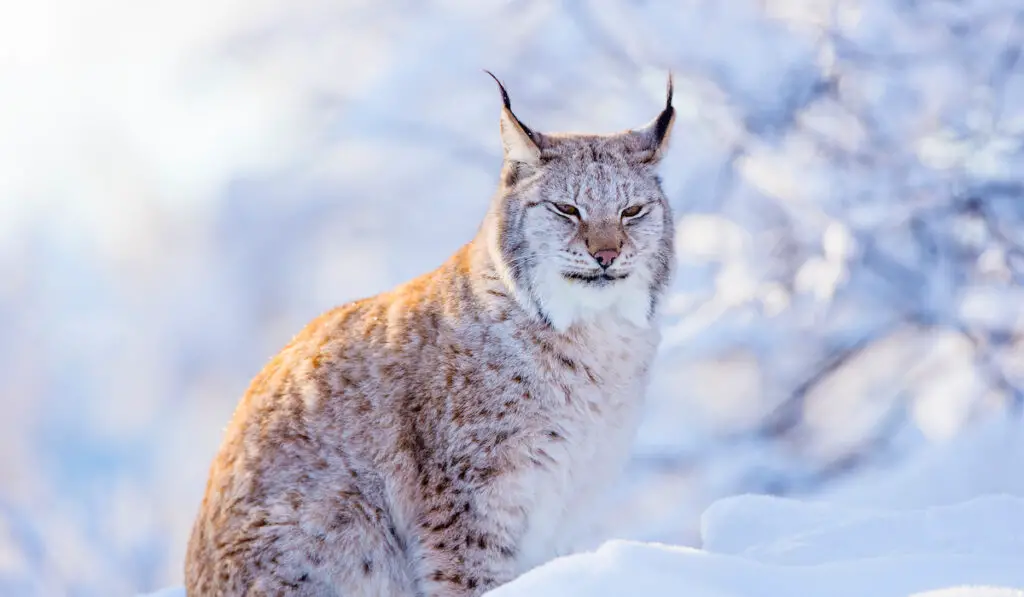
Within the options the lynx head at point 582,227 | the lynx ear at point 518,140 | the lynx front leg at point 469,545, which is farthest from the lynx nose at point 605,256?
the lynx front leg at point 469,545

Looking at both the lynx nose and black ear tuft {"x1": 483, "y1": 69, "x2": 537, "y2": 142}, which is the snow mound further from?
black ear tuft {"x1": 483, "y1": 69, "x2": 537, "y2": 142}

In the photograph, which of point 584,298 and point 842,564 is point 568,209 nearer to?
point 584,298

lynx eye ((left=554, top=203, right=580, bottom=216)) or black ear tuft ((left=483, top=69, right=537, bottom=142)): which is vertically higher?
black ear tuft ((left=483, top=69, right=537, bottom=142))

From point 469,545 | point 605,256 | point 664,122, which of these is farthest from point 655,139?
point 469,545

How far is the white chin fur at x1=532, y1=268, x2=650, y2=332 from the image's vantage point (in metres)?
3.53

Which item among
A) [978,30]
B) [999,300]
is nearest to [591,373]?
[999,300]

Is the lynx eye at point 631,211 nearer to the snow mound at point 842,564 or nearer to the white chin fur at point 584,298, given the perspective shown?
the white chin fur at point 584,298

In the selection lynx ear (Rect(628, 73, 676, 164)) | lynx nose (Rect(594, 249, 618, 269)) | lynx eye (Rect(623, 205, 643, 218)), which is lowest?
lynx nose (Rect(594, 249, 618, 269))

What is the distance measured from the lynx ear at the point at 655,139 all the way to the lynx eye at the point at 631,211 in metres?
0.19

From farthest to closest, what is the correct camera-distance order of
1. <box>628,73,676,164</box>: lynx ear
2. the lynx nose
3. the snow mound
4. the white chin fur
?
<box>628,73,676,164</box>: lynx ear, the white chin fur, the lynx nose, the snow mound

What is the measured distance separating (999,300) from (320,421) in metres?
3.45

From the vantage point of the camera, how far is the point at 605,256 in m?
3.42

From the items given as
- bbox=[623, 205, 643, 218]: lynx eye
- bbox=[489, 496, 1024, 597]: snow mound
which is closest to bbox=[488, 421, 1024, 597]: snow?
bbox=[489, 496, 1024, 597]: snow mound

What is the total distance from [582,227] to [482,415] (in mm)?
650
